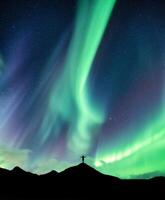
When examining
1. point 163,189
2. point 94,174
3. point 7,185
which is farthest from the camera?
point 94,174

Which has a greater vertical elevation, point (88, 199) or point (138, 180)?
point (138, 180)

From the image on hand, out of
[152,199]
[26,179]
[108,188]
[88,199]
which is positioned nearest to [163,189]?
[152,199]

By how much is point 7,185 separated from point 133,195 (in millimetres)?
7565

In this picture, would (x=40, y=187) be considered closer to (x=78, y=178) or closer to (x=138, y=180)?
(x=78, y=178)

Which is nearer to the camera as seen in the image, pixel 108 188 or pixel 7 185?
pixel 7 185

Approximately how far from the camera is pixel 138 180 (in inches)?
949

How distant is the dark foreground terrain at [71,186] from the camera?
22.1 metres

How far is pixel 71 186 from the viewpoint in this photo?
2328 cm

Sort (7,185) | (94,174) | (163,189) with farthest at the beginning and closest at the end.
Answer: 1. (94,174)
2. (163,189)
3. (7,185)

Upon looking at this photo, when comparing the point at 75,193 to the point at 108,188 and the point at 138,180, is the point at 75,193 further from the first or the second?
the point at 138,180

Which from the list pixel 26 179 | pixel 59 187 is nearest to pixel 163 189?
pixel 59 187

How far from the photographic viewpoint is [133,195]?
2292cm

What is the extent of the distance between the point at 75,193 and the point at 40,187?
215cm

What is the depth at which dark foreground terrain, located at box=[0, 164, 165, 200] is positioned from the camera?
2206 cm
